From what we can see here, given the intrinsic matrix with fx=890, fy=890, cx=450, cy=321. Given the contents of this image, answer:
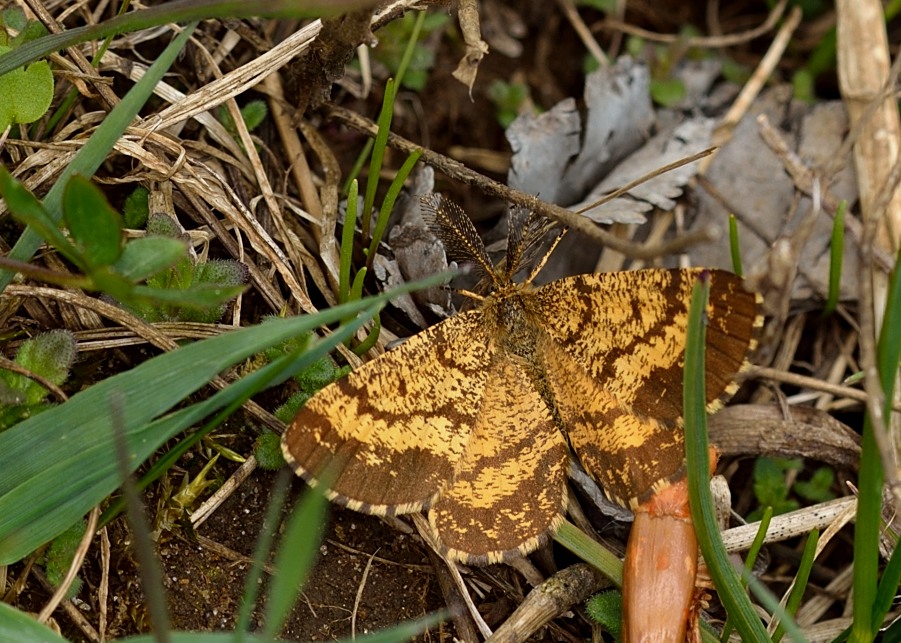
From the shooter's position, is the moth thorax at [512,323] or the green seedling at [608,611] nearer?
the green seedling at [608,611]

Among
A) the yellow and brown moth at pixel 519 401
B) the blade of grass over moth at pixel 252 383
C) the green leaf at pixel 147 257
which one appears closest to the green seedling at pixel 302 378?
the yellow and brown moth at pixel 519 401

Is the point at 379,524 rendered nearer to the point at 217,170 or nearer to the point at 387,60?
the point at 217,170

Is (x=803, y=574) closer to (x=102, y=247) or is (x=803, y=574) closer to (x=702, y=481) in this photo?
(x=702, y=481)

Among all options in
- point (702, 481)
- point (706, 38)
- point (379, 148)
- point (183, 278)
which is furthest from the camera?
point (706, 38)

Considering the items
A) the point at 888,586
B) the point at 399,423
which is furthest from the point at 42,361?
the point at 888,586

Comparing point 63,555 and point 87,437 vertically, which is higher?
point 87,437

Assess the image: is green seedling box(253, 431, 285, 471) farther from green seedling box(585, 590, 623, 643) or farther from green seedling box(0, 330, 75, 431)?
green seedling box(585, 590, 623, 643)

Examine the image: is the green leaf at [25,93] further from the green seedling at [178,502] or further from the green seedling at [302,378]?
the green seedling at [178,502]
